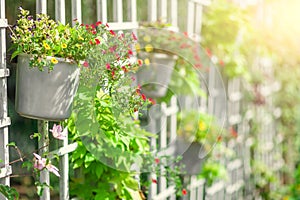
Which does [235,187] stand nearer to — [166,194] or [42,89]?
[166,194]

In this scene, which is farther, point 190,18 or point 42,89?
point 190,18

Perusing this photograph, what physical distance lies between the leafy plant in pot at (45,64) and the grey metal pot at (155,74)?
1004 mm

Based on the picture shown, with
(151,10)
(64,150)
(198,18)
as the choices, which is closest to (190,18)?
(198,18)

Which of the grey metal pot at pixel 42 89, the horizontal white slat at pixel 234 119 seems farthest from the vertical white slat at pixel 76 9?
the horizontal white slat at pixel 234 119

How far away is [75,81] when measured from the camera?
2.69 meters

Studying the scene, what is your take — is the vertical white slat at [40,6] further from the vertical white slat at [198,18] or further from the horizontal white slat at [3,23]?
the vertical white slat at [198,18]

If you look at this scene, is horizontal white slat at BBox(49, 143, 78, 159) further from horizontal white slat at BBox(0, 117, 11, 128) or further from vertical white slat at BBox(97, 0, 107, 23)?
vertical white slat at BBox(97, 0, 107, 23)

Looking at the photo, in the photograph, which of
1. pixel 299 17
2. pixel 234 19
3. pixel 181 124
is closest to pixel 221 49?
pixel 234 19

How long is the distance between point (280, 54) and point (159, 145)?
8.22 feet

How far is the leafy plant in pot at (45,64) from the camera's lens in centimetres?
253

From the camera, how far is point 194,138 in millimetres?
4453

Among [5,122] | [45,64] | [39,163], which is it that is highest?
[45,64]

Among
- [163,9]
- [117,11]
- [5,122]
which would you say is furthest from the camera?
[163,9]

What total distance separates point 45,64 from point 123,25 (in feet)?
3.43
